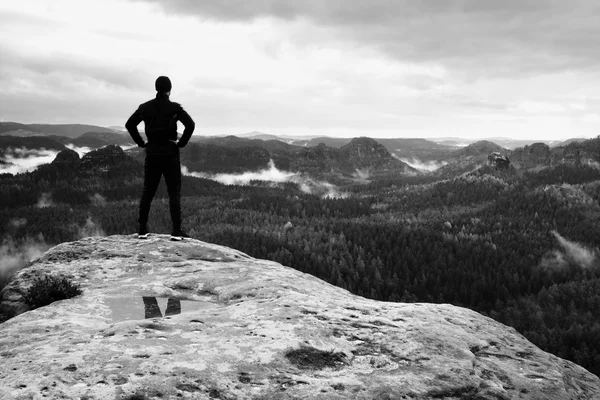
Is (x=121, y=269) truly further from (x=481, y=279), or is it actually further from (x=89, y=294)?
(x=481, y=279)

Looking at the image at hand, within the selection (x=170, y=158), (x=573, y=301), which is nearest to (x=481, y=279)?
(x=573, y=301)

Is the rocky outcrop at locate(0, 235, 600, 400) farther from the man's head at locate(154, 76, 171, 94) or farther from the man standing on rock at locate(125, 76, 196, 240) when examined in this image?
the man's head at locate(154, 76, 171, 94)

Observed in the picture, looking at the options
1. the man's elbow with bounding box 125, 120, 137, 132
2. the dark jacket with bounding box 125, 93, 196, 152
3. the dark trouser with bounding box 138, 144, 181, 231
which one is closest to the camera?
the dark jacket with bounding box 125, 93, 196, 152

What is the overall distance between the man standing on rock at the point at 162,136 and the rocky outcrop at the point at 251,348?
4.60m

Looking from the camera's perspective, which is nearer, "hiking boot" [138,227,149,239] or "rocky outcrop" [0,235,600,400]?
"rocky outcrop" [0,235,600,400]

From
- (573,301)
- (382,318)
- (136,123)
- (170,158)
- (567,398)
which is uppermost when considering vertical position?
(136,123)

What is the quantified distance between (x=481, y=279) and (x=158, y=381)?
145813 millimetres

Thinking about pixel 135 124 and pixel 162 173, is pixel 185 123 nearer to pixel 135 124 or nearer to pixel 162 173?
pixel 135 124

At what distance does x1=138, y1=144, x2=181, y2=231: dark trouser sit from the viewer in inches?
622

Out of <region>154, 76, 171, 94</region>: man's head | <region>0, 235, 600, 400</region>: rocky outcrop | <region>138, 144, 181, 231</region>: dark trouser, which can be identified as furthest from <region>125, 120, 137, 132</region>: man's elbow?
<region>0, 235, 600, 400</region>: rocky outcrop

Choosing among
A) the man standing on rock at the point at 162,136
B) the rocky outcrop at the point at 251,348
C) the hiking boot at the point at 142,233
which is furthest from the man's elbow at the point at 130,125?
the rocky outcrop at the point at 251,348

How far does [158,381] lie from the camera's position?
6.08m

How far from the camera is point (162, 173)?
53.9ft

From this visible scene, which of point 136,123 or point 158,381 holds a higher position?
point 136,123
